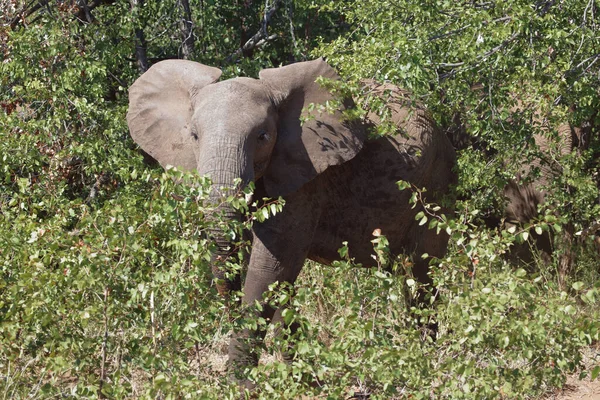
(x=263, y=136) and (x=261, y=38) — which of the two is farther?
(x=261, y=38)

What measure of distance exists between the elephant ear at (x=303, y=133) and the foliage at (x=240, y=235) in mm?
304

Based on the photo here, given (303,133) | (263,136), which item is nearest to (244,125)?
(263,136)

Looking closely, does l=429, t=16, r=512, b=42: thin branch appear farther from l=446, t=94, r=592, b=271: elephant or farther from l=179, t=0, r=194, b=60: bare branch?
l=179, t=0, r=194, b=60: bare branch

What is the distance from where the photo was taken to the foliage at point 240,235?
4.44 metres

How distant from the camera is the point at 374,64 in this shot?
6617 millimetres

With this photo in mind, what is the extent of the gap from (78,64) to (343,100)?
2279mm

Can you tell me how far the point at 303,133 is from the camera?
651 cm

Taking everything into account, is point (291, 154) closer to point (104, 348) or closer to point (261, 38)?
point (104, 348)

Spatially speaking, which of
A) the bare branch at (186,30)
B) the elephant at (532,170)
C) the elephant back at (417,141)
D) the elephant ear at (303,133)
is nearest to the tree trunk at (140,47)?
the bare branch at (186,30)

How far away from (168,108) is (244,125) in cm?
96

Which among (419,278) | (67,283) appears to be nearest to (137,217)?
(67,283)

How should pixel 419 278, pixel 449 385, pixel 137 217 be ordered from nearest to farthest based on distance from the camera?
pixel 449 385
pixel 137 217
pixel 419 278

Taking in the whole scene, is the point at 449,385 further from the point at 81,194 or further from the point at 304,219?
the point at 81,194

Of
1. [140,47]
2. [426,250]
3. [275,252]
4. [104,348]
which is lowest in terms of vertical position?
[426,250]
